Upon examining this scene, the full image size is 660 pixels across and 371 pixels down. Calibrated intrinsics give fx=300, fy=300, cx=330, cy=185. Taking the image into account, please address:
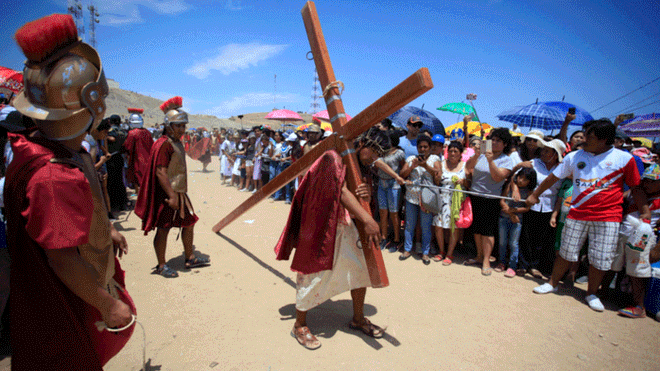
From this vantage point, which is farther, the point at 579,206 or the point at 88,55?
the point at 579,206

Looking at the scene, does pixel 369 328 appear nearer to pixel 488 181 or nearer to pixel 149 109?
pixel 488 181

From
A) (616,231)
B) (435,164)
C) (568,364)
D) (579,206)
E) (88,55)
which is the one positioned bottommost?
(568,364)

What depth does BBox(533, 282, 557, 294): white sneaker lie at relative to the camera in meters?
3.90

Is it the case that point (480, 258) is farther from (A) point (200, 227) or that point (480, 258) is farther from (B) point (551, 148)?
(A) point (200, 227)

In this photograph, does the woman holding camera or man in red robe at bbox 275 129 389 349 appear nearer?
man in red robe at bbox 275 129 389 349

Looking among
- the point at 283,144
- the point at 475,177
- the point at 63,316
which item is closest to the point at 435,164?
the point at 475,177

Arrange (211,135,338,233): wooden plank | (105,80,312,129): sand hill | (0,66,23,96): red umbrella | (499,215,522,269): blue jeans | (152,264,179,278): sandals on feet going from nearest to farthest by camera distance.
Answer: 1. (211,135,338,233): wooden plank
2. (152,264,179,278): sandals on feet
3. (499,215,522,269): blue jeans
4. (0,66,23,96): red umbrella
5. (105,80,312,129): sand hill

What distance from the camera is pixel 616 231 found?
3.41 metres

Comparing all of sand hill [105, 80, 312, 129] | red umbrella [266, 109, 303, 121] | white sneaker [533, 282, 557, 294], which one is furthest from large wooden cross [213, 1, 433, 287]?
sand hill [105, 80, 312, 129]

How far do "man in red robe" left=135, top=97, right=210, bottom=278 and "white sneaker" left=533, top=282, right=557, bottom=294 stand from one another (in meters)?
4.67

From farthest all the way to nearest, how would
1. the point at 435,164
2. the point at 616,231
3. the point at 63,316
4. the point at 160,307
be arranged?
the point at 435,164, the point at 616,231, the point at 160,307, the point at 63,316

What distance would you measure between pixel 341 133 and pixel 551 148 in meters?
3.65

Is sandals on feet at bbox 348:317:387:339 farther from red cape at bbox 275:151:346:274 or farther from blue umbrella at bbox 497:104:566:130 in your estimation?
blue umbrella at bbox 497:104:566:130

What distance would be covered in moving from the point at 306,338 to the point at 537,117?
719 centimetres
